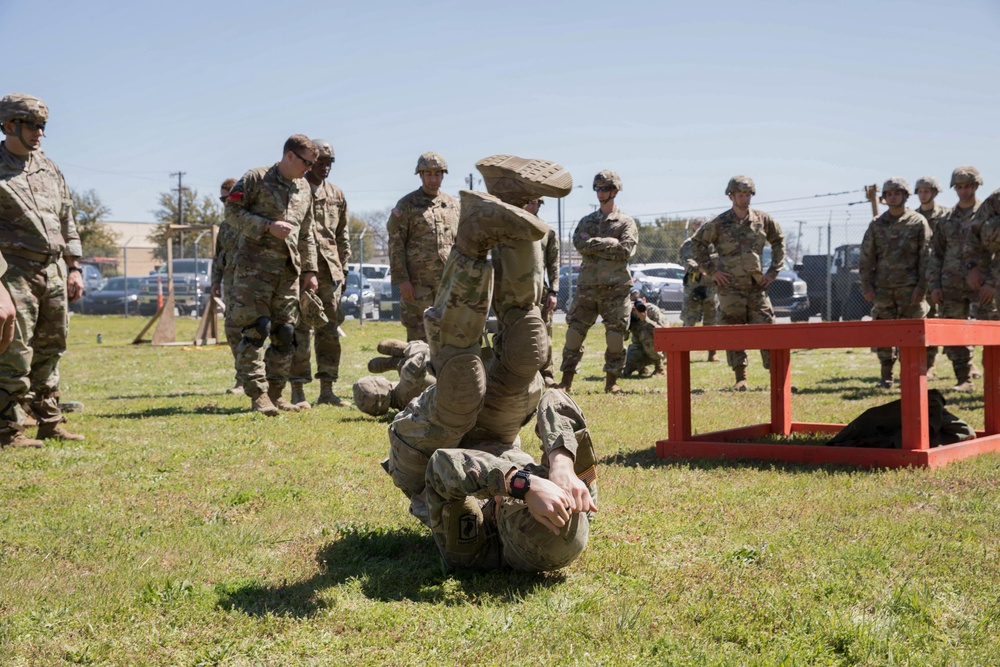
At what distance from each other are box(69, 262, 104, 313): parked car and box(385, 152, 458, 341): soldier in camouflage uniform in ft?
86.8

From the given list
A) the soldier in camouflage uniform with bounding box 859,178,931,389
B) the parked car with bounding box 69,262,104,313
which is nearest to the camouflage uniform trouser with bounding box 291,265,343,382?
the soldier in camouflage uniform with bounding box 859,178,931,389

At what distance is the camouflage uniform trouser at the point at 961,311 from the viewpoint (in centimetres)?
1127

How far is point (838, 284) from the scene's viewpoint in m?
23.6

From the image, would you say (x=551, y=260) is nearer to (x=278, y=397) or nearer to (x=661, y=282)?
(x=278, y=397)

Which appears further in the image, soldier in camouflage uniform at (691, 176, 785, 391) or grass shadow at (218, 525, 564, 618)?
soldier in camouflage uniform at (691, 176, 785, 391)

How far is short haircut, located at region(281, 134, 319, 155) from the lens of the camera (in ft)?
29.1

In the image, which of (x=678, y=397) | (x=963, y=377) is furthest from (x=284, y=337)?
(x=963, y=377)

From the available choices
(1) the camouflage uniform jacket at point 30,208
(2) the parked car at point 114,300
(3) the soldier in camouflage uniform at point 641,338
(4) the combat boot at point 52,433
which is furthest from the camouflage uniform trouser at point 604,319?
(2) the parked car at point 114,300

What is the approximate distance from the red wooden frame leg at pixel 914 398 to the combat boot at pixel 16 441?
250 inches

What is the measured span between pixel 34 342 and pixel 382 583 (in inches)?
193

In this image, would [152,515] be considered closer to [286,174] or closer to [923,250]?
[286,174]

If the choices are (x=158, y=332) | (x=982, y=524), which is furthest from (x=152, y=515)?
(x=158, y=332)

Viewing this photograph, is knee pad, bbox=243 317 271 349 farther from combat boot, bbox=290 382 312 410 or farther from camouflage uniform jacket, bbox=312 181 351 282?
camouflage uniform jacket, bbox=312 181 351 282

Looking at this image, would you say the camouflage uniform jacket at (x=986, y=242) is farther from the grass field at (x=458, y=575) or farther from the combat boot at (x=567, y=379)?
the grass field at (x=458, y=575)
